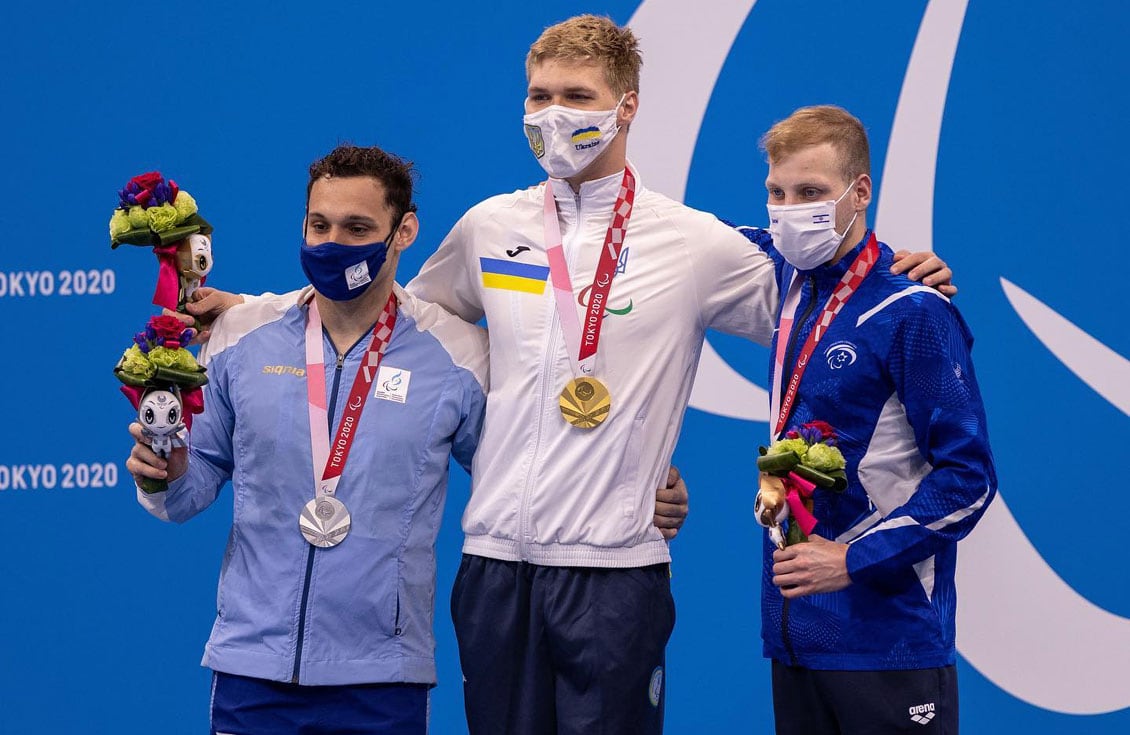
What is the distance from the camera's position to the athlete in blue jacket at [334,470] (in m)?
2.87

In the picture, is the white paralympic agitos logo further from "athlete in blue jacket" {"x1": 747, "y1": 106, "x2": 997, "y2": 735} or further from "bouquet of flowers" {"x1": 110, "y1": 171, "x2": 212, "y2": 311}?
"bouquet of flowers" {"x1": 110, "y1": 171, "x2": 212, "y2": 311}

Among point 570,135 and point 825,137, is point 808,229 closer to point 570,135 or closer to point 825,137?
point 825,137

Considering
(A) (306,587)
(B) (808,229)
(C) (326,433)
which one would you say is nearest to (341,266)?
(C) (326,433)

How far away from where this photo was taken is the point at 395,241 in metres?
3.07

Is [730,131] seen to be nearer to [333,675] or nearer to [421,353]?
[421,353]

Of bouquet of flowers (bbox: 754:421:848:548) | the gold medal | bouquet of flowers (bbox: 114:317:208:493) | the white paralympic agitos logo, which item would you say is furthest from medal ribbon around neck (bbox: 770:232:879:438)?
the white paralympic agitos logo

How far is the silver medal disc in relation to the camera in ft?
9.45

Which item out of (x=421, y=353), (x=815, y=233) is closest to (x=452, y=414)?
(x=421, y=353)

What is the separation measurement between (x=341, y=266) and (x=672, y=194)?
1594 millimetres

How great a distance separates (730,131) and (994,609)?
1680 millimetres

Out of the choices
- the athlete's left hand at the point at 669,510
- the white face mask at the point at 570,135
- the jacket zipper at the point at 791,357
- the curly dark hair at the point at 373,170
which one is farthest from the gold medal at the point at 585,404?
the curly dark hair at the point at 373,170

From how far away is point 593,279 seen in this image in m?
2.96

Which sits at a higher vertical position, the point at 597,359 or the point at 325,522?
the point at 597,359

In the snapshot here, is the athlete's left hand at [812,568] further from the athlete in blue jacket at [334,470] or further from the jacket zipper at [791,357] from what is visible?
the athlete in blue jacket at [334,470]
